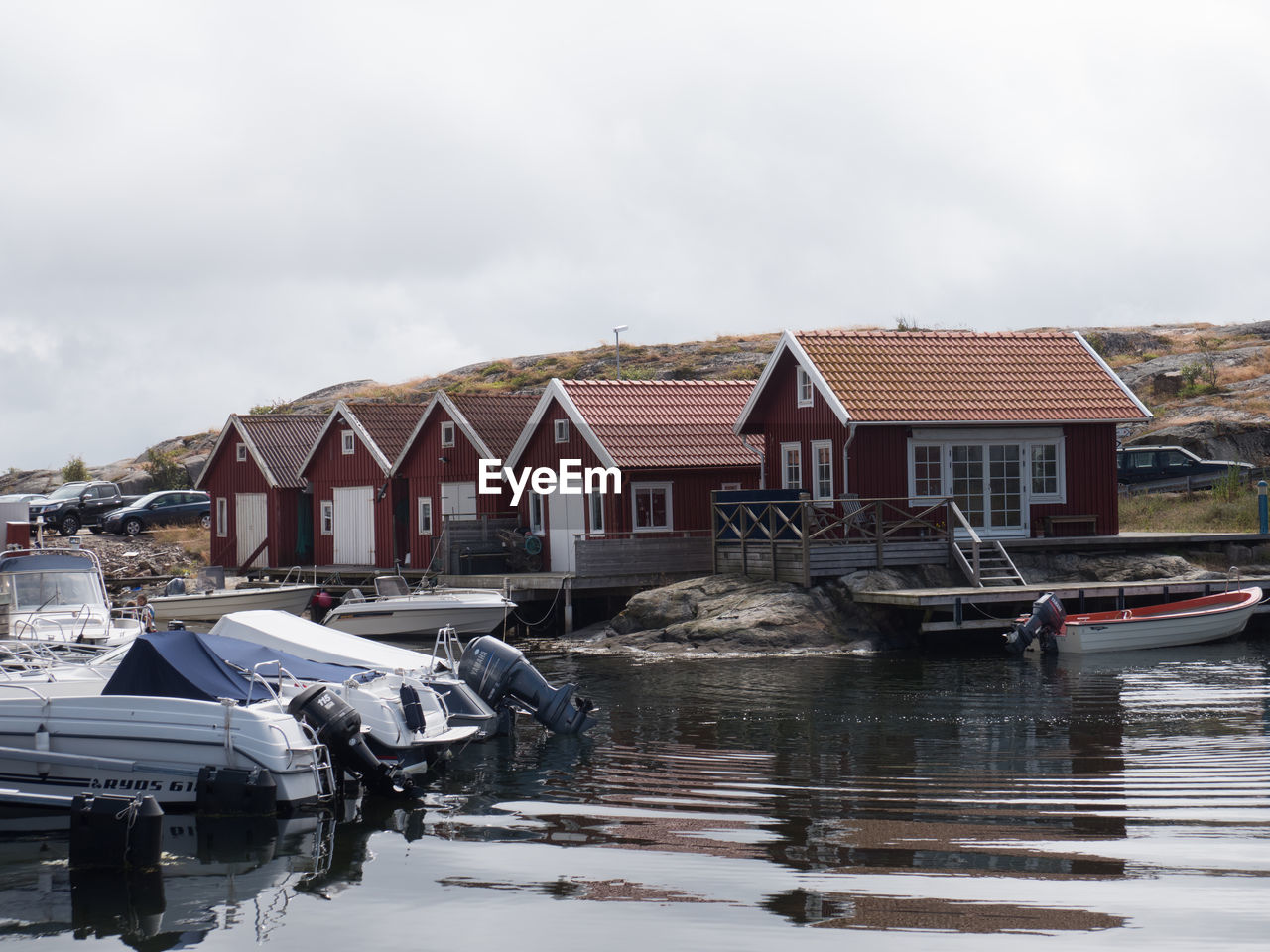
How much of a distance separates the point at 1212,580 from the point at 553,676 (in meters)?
13.4

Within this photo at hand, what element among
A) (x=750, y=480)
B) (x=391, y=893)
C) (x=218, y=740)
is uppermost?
(x=750, y=480)

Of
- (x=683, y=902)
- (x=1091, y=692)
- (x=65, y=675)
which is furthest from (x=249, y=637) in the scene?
(x=1091, y=692)

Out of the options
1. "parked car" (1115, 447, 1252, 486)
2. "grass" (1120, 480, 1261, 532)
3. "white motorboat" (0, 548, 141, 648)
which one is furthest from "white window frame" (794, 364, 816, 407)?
"parked car" (1115, 447, 1252, 486)

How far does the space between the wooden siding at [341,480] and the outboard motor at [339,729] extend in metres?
25.4

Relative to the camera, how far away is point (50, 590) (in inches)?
888

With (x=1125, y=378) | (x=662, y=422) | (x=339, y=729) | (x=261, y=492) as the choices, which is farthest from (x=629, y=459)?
(x=1125, y=378)

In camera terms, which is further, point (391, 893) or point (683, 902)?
point (391, 893)

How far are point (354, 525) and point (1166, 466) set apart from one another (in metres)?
24.5

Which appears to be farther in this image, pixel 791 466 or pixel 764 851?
pixel 791 466

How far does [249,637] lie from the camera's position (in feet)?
61.1

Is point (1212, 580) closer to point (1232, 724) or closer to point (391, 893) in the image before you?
point (1232, 724)

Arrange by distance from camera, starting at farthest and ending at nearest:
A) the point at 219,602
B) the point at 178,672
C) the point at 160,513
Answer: the point at 160,513 → the point at 219,602 → the point at 178,672

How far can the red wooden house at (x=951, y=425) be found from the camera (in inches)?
1153

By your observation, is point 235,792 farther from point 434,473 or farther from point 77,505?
point 77,505
